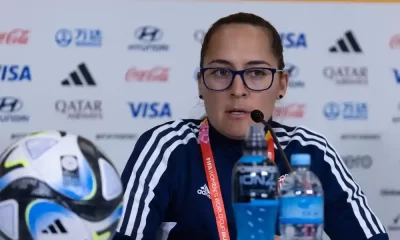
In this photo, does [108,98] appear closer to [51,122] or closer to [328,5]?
[51,122]

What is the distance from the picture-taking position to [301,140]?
5.89ft

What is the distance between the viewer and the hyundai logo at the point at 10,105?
7.77 feet

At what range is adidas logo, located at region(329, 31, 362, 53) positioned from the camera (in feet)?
8.18

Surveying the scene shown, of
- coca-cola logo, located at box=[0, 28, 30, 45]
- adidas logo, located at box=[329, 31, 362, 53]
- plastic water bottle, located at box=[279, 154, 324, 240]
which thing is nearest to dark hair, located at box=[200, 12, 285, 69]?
plastic water bottle, located at box=[279, 154, 324, 240]

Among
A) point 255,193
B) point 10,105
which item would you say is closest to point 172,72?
point 10,105

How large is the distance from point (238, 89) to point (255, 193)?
0.49m

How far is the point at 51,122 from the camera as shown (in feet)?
7.86

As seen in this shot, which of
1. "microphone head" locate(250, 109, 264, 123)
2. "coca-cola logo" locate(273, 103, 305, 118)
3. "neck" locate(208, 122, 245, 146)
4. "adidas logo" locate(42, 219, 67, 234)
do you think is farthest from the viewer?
"coca-cola logo" locate(273, 103, 305, 118)

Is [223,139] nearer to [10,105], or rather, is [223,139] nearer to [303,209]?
[303,209]

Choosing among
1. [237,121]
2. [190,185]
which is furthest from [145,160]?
[237,121]

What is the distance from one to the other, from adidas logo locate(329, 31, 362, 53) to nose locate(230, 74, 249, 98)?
37.9 inches

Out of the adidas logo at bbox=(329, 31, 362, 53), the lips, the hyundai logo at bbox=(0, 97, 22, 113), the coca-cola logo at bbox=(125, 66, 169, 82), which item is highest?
the adidas logo at bbox=(329, 31, 362, 53)

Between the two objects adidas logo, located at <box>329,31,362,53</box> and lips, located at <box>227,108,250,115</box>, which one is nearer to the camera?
lips, located at <box>227,108,250,115</box>

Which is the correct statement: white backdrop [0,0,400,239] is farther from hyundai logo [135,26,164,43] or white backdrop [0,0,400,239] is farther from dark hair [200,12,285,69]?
dark hair [200,12,285,69]
